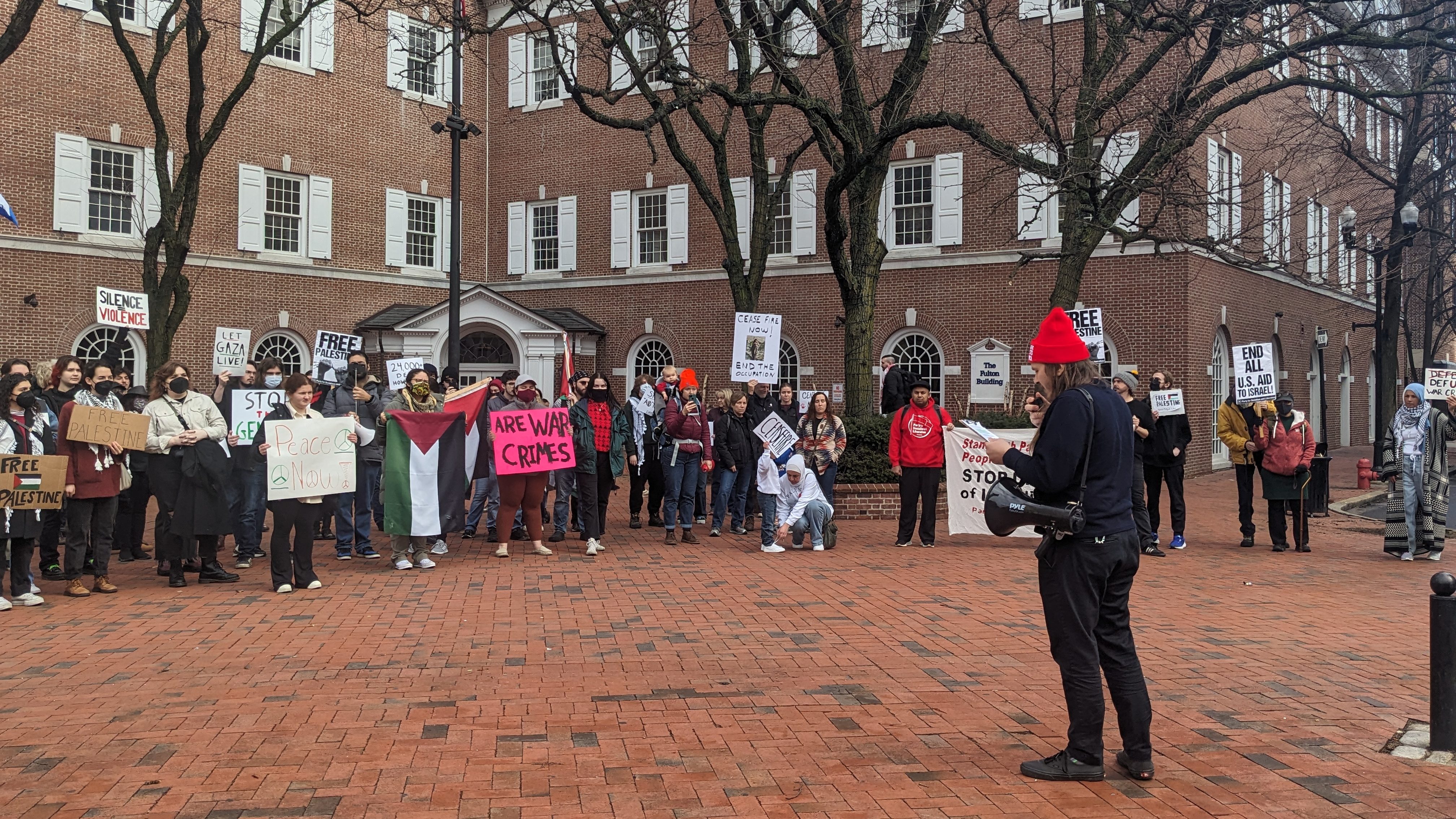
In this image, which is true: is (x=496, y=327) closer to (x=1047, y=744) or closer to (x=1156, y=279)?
(x=1156, y=279)

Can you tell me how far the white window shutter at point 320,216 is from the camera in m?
28.1

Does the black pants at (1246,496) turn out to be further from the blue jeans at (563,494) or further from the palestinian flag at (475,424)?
the palestinian flag at (475,424)

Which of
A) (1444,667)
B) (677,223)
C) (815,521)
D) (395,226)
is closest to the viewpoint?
(1444,667)

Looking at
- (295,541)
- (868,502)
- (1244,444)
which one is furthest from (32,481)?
(1244,444)

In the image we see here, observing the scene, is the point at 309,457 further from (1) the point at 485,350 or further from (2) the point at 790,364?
(1) the point at 485,350

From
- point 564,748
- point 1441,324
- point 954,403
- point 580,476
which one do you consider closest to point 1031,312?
point 954,403

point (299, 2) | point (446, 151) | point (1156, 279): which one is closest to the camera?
point (1156, 279)

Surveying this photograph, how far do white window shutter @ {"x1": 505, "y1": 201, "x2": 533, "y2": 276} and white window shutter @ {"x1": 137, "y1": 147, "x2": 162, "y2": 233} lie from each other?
937 centimetres

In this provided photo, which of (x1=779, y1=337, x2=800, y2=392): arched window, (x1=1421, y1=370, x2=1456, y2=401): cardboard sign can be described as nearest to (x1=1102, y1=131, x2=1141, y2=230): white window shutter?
(x1=1421, y1=370, x2=1456, y2=401): cardboard sign

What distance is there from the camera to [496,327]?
28797mm

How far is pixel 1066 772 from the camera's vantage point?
4961 millimetres

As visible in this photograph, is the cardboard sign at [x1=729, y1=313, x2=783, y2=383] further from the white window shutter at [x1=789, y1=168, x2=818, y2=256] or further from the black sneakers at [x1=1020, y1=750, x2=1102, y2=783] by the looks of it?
the black sneakers at [x1=1020, y1=750, x2=1102, y2=783]

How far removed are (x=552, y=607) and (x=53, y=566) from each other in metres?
4.83

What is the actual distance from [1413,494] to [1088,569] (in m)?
9.52
